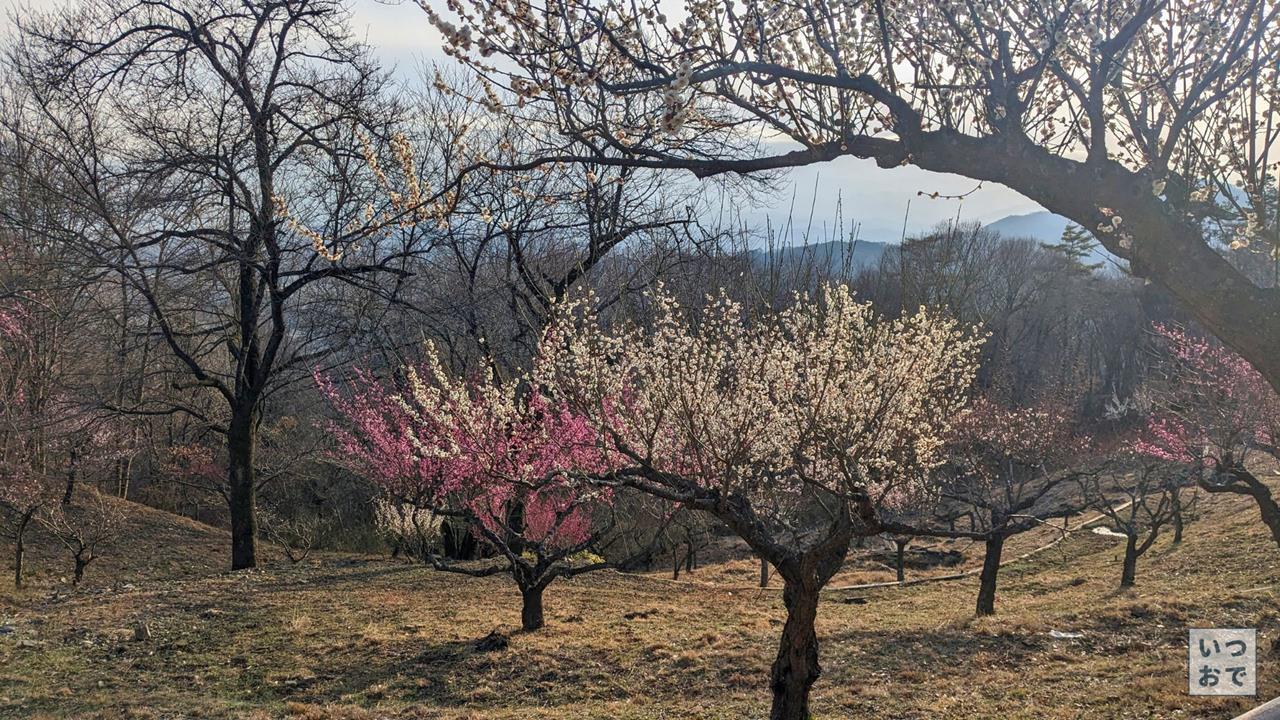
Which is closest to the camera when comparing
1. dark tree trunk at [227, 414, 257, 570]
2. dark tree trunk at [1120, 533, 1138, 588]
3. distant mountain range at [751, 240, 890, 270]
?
distant mountain range at [751, 240, 890, 270]

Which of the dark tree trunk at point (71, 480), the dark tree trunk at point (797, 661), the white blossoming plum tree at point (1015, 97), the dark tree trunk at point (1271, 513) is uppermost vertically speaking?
the white blossoming plum tree at point (1015, 97)

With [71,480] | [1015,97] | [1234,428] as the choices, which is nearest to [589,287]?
[1015,97]

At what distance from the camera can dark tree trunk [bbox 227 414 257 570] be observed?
1443cm

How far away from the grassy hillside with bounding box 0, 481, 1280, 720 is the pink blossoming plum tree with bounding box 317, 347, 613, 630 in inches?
32.2

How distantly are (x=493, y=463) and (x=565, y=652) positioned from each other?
2.95m

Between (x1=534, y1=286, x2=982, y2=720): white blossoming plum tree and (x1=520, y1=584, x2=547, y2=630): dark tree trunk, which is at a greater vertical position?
(x1=534, y1=286, x2=982, y2=720): white blossoming plum tree

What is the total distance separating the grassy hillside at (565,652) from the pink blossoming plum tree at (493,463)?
0.82 m

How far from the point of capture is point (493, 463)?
6.82 meters

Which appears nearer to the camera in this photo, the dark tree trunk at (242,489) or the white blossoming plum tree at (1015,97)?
the white blossoming plum tree at (1015,97)

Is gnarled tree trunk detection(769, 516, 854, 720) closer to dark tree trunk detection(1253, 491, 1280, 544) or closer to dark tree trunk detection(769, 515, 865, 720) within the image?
dark tree trunk detection(769, 515, 865, 720)

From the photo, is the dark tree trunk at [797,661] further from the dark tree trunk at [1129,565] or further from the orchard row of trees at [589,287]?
the dark tree trunk at [1129,565]


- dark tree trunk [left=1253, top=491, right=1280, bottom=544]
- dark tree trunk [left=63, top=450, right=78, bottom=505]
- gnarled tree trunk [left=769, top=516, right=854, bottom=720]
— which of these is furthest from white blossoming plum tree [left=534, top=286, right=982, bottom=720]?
dark tree trunk [left=63, top=450, right=78, bottom=505]

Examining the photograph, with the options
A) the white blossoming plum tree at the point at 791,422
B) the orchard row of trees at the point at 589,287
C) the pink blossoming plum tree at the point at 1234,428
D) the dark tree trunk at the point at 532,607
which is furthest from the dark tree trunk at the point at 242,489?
the pink blossoming plum tree at the point at 1234,428

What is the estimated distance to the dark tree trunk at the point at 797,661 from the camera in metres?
5.84
